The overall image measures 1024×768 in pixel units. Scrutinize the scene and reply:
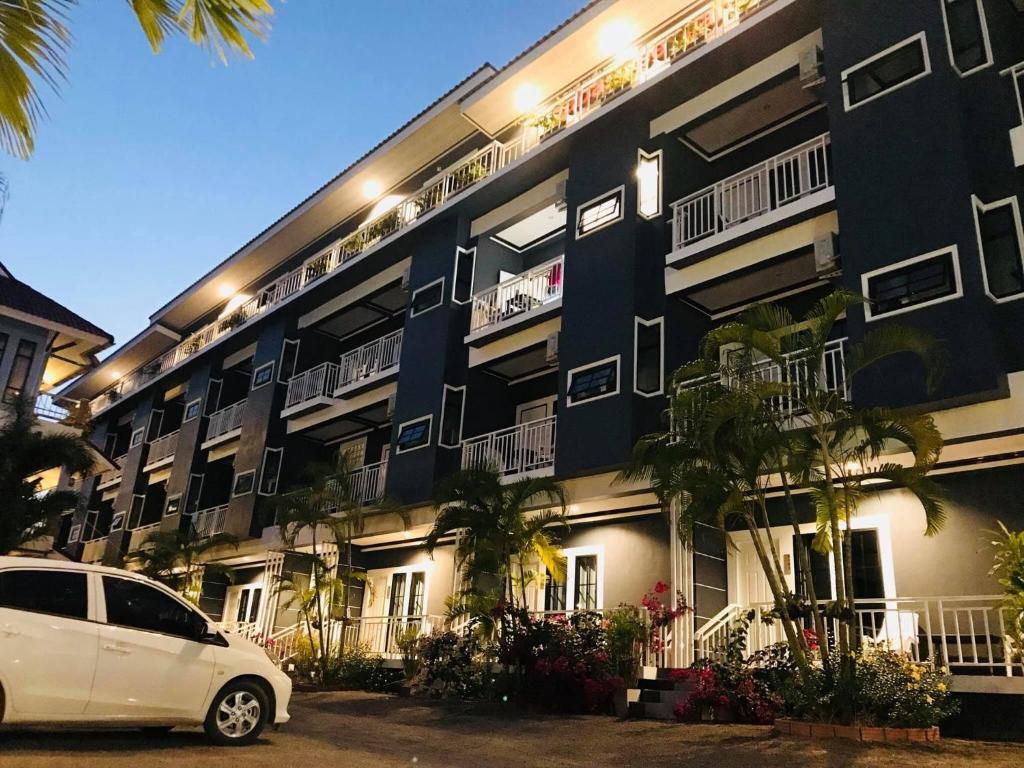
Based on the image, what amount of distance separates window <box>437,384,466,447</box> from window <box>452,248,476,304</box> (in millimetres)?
2283

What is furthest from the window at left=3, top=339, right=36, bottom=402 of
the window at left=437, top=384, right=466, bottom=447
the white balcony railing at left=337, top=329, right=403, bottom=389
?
the window at left=437, top=384, right=466, bottom=447

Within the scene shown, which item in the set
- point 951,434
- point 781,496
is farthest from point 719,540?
point 951,434

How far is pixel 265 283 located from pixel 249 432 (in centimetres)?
642

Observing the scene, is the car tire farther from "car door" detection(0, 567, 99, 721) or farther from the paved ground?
"car door" detection(0, 567, 99, 721)

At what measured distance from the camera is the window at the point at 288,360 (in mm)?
24859

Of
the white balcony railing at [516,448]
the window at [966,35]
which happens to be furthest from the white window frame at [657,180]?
the window at [966,35]

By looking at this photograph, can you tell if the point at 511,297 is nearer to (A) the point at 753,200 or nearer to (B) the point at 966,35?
(A) the point at 753,200

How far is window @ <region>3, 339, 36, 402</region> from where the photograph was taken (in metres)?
27.1

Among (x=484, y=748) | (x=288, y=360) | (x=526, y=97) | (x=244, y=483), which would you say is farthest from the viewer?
(x=288, y=360)

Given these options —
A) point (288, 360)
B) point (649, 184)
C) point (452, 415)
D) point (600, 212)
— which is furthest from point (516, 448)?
point (288, 360)

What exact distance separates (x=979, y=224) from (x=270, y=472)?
19.3m

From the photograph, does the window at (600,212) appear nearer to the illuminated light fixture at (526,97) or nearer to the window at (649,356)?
the window at (649,356)

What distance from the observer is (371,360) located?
866 inches

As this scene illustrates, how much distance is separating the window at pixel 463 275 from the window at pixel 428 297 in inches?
14.8
